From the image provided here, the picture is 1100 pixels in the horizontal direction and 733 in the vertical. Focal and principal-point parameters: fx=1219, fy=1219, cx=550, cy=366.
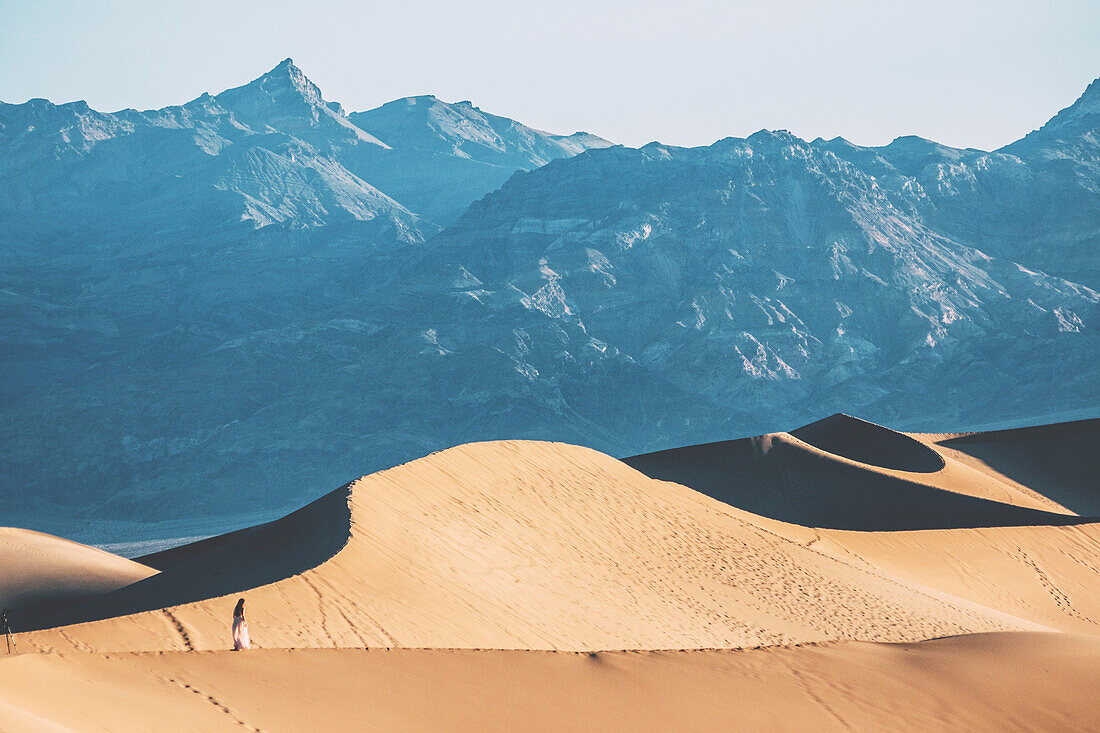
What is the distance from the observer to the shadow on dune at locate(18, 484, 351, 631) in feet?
60.0

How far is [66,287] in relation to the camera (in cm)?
19975

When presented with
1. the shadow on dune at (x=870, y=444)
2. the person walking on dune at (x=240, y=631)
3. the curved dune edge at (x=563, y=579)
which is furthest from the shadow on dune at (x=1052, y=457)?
the person walking on dune at (x=240, y=631)

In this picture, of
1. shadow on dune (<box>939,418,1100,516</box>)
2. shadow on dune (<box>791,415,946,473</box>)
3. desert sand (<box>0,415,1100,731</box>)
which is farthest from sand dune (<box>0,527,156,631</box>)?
shadow on dune (<box>939,418,1100,516</box>)

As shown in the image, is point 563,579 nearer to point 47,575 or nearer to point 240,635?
point 240,635

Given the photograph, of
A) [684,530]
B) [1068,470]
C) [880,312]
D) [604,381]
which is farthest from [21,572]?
[880,312]

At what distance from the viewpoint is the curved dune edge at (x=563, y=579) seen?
15969 millimetres

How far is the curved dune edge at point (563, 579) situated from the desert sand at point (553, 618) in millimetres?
64

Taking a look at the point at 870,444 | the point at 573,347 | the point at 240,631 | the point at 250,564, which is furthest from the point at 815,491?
the point at 573,347

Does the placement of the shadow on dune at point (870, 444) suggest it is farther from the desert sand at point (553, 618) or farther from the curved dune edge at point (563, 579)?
the curved dune edge at point (563, 579)

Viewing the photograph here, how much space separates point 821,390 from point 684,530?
148227 millimetres

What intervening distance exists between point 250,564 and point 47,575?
563 inches

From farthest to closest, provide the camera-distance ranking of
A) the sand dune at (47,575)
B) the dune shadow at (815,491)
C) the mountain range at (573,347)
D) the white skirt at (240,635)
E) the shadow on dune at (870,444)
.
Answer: the mountain range at (573,347) < the shadow on dune at (870,444) < the dune shadow at (815,491) < the sand dune at (47,575) < the white skirt at (240,635)

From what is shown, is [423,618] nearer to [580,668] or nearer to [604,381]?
[580,668]

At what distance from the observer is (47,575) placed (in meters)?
31.5
